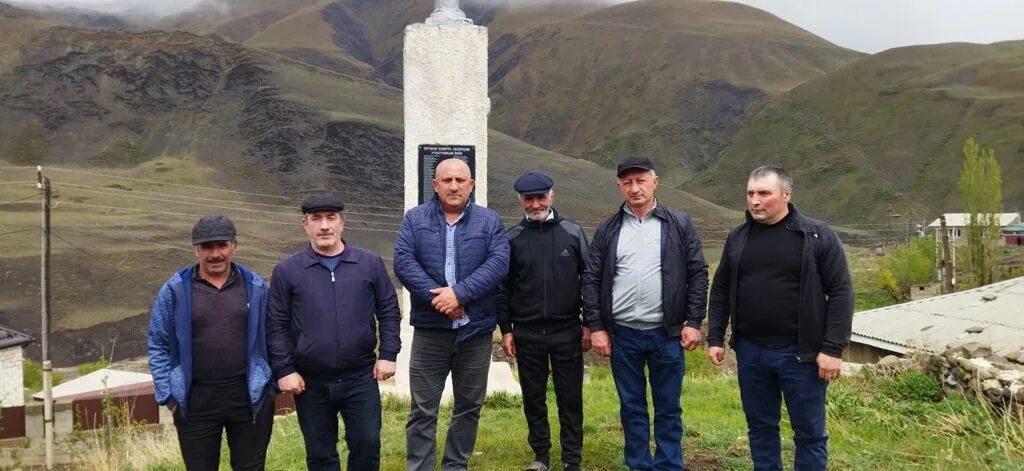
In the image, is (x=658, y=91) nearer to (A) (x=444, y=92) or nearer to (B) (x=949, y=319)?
(B) (x=949, y=319)

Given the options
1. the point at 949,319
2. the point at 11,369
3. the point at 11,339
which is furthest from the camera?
the point at 11,339

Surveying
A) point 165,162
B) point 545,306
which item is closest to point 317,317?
point 545,306

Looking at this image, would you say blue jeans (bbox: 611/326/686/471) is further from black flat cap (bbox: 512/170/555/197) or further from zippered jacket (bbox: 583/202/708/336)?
black flat cap (bbox: 512/170/555/197)

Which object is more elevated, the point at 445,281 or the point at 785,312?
the point at 445,281

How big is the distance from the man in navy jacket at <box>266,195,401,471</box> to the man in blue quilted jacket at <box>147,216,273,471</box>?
0.45 feet

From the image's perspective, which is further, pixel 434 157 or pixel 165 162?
pixel 165 162

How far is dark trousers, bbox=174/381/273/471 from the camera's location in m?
4.11

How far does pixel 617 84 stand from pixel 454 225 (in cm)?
18039

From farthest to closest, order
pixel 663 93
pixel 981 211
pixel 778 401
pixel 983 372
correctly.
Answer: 1. pixel 663 93
2. pixel 981 211
3. pixel 983 372
4. pixel 778 401

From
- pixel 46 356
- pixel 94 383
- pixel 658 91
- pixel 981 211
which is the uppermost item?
pixel 658 91

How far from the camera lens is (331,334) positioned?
430cm

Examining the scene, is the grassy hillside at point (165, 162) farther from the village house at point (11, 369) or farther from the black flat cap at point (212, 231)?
the black flat cap at point (212, 231)

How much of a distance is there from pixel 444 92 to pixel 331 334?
3674 mm

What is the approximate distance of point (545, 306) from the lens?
4.89 meters
